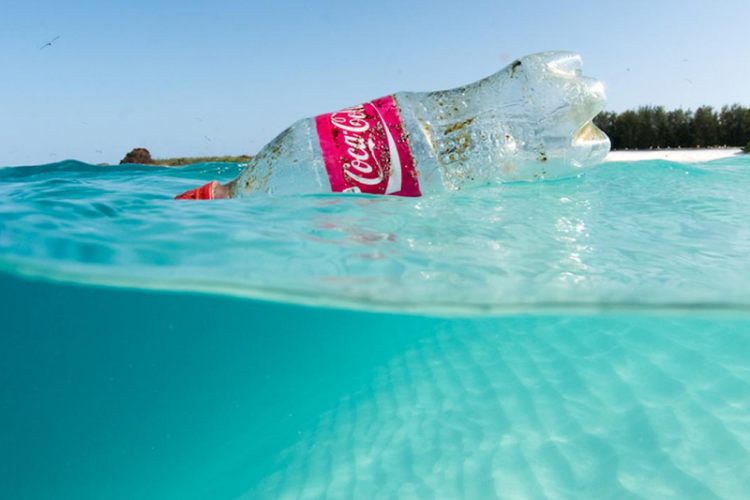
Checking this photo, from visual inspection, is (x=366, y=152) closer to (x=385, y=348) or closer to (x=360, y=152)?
(x=360, y=152)

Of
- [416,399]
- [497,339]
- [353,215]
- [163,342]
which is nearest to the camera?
[416,399]

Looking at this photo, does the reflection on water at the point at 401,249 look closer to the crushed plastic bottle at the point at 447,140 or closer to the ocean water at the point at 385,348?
the ocean water at the point at 385,348

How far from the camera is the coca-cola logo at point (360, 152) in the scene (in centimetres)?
344

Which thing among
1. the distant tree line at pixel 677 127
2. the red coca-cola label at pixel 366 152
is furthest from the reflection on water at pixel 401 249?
the distant tree line at pixel 677 127

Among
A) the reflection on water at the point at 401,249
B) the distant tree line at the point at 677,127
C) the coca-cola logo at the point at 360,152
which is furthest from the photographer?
the distant tree line at the point at 677,127

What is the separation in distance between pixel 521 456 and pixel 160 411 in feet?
8.13

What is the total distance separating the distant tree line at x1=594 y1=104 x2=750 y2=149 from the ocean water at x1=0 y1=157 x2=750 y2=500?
13.8m

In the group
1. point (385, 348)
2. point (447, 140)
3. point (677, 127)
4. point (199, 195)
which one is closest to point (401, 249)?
point (385, 348)

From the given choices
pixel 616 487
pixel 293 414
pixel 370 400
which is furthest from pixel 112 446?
pixel 616 487

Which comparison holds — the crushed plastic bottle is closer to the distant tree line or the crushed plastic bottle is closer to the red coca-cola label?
the red coca-cola label

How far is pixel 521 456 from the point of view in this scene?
187cm

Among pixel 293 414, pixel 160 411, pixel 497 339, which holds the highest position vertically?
pixel 497 339

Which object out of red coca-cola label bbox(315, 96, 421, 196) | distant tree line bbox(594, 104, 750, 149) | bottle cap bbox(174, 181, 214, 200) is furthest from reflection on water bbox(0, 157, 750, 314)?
distant tree line bbox(594, 104, 750, 149)

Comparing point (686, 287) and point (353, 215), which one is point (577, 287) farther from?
point (353, 215)
